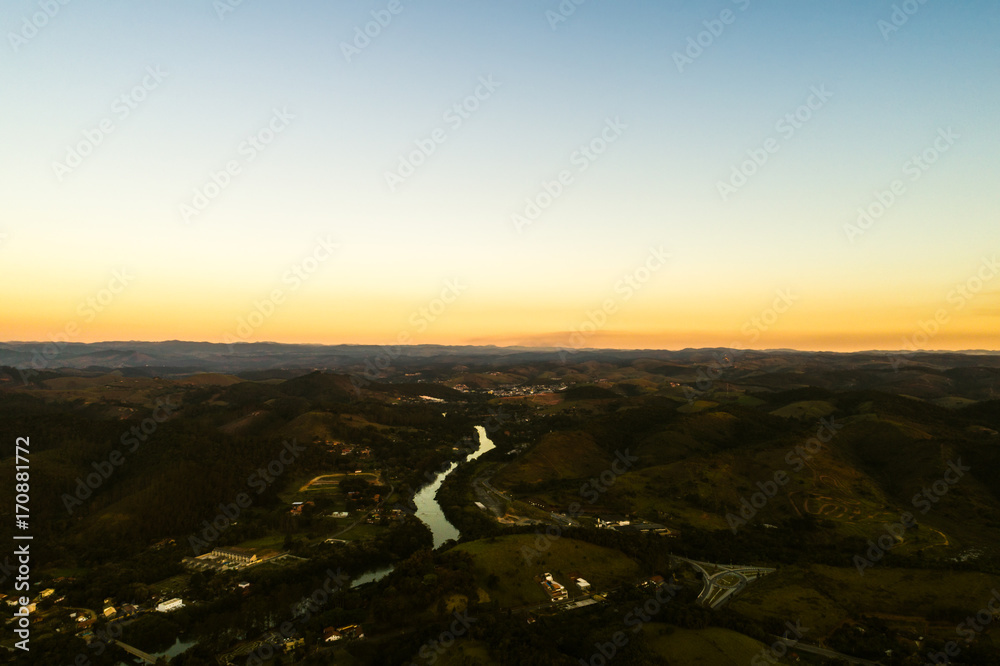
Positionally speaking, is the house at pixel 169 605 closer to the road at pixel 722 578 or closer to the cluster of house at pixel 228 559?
the cluster of house at pixel 228 559

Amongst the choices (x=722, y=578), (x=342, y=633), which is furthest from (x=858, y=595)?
(x=342, y=633)

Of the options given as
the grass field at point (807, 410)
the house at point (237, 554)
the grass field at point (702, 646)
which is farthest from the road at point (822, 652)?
the grass field at point (807, 410)

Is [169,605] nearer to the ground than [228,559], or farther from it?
farther from it

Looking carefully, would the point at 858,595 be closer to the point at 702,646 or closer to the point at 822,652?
the point at 822,652

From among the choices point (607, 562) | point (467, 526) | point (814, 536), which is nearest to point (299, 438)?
point (467, 526)

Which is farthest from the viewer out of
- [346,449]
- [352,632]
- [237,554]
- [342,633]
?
[346,449]

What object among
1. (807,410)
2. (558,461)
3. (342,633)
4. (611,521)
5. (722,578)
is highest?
(807,410)

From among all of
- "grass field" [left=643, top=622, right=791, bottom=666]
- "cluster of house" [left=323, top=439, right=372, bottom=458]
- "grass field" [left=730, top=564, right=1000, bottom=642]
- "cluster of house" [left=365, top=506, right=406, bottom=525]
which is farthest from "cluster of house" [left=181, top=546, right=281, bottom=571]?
"grass field" [left=730, top=564, right=1000, bottom=642]
